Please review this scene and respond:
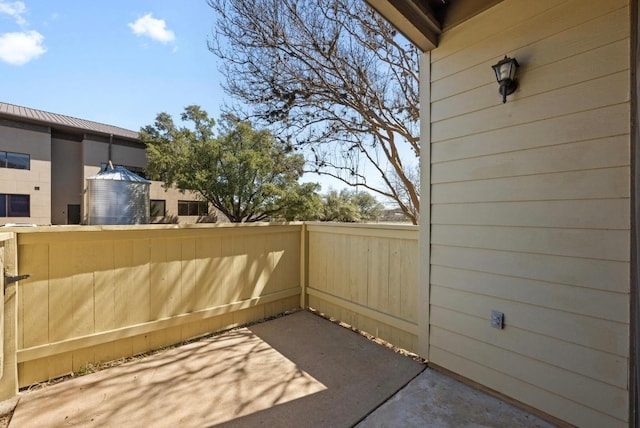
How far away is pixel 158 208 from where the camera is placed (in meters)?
14.0

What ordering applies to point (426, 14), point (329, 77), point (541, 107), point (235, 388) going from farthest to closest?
point (329, 77) → point (426, 14) → point (235, 388) → point (541, 107)

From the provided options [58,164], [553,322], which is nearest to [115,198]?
[553,322]

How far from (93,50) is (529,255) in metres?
6.61

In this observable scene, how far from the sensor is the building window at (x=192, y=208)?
14828 mm

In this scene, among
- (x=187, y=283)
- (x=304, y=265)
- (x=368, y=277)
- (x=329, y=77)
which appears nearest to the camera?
(x=187, y=283)

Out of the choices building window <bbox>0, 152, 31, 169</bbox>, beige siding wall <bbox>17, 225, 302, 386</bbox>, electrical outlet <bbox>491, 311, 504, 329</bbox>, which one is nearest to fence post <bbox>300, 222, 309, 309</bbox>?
beige siding wall <bbox>17, 225, 302, 386</bbox>

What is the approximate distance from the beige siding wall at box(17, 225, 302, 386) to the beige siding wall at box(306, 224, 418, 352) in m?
0.56

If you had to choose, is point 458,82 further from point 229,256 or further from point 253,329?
point 253,329

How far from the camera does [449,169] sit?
213cm

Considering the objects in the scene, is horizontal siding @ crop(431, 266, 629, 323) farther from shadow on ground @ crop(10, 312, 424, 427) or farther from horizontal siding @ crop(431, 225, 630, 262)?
shadow on ground @ crop(10, 312, 424, 427)

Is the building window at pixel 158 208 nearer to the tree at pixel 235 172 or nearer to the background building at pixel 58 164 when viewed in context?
the background building at pixel 58 164

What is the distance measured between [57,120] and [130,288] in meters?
15.5

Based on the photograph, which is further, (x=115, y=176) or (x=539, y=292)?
(x=115, y=176)

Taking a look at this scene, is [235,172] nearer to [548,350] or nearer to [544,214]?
[544,214]
